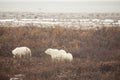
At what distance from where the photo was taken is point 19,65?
545 cm

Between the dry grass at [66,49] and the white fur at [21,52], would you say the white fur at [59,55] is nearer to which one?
the dry grass at [66,49]

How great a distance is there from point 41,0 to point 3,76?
6.81 ft

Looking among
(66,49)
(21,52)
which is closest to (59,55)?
(66,49)

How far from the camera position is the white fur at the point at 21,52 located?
18.9 ft

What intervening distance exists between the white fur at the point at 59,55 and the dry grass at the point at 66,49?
11cm

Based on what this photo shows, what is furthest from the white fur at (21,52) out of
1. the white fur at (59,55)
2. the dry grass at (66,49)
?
the white fur at (59,55)

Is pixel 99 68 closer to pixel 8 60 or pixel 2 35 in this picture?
pixel 8 60

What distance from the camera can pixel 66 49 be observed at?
230 inches

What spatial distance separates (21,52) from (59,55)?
0.82 meters

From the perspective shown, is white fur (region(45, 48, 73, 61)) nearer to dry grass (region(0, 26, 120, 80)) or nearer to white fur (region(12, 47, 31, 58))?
dry grass (region(0, 26, 120, 80))

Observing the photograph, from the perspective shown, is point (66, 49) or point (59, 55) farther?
point (66, 49)

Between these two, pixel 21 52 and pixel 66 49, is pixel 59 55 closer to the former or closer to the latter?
pixel 66 49

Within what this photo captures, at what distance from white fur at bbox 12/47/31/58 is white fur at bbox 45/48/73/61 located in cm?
41

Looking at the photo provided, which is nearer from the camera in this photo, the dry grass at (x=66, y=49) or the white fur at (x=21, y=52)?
the dry grass at (x=66, y=49)
